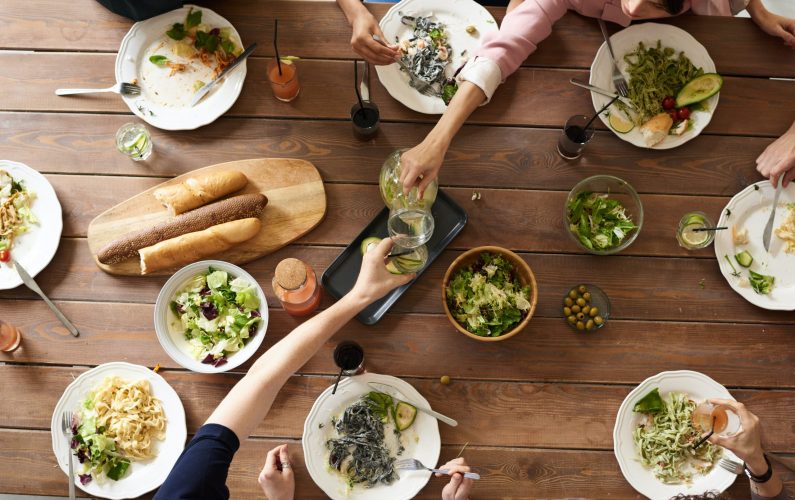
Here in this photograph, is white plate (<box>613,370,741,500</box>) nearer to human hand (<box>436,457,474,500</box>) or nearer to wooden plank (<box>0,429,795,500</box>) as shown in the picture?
wooden plank (<box>0,429,795,500</box>)

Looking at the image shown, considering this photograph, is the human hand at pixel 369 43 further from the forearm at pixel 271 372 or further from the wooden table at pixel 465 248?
the forearm at pixel 271 372

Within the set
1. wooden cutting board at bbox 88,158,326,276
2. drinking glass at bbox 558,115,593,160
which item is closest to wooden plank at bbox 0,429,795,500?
wooden cutting board at bbox 88,158,326,276

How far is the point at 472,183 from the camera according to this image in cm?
219

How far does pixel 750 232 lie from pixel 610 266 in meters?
0.57

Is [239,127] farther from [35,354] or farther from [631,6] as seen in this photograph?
[631,6]

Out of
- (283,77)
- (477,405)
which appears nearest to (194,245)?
(283,77)

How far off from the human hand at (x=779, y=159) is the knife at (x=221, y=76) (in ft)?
7.00

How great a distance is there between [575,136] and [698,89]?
54 centimetres

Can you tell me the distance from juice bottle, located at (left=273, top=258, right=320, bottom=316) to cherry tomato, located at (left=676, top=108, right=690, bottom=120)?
5.29ft

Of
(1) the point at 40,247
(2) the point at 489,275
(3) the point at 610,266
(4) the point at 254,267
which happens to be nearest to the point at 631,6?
(3) the point at 610,266

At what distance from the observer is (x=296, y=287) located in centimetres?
188

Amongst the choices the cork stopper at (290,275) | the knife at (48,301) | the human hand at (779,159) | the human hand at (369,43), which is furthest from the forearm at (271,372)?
the human hand at (779,159)

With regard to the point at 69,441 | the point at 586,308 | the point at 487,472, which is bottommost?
the point at 487,472

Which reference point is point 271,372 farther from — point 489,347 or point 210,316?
point 489,347
